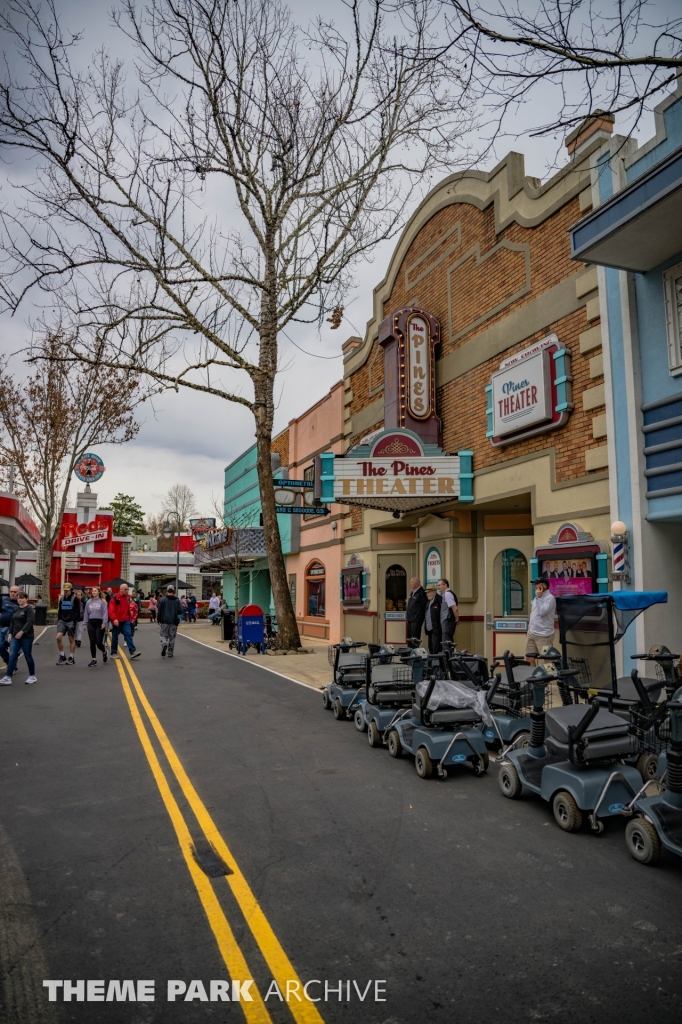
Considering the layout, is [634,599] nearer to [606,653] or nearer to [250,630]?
[606,653]

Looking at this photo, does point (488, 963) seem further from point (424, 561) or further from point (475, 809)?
point (424, 561)

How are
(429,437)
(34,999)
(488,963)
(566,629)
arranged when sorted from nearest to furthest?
(34,999) → (488,963) → (566,629) → (429,437)

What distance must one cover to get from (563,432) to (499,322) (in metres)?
3.39

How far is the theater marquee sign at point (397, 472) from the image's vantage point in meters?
15.3

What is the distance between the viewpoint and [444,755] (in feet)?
22.4

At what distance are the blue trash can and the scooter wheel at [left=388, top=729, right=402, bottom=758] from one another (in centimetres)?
1307

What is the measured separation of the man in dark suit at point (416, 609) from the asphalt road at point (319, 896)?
8.41 m

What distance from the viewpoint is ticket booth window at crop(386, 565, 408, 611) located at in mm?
19844

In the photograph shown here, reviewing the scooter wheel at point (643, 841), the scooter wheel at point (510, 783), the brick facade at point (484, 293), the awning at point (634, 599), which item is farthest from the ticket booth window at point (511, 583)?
the scooter wheel at point (643, 841)

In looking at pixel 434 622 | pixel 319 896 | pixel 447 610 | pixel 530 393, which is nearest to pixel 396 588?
pixel 434 622

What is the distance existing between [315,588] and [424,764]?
2058cm

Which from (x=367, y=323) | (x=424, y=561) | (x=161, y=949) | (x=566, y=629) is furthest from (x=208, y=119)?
(x=161, y=949)

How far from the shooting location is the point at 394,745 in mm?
7754

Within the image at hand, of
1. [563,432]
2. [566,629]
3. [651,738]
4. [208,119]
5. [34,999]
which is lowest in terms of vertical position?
[34,999]
